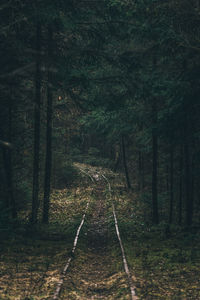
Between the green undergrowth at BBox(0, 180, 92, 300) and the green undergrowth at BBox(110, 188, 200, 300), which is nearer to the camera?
the green undergrowth at BBox(0, 180, 92, 300)

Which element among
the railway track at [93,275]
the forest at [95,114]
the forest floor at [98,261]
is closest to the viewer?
the railway track at [93,275]

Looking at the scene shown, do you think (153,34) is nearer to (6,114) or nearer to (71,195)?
(6,114)

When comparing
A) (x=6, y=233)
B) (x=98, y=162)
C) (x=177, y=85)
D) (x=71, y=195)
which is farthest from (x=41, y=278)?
(x=98, y=162)

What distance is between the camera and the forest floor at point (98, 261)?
6988 millimetres

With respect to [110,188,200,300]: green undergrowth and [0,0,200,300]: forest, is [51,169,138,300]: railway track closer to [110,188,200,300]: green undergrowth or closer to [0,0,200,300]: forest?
[0,0,200,300]: forest

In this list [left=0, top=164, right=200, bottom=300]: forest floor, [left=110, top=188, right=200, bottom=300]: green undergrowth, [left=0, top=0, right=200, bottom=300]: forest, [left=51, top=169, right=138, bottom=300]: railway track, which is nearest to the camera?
[left=51, top=169, right=138, bottom=300]: railway track

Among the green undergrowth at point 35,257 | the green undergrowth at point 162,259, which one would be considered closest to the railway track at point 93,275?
the green undergrowth at point 35,257

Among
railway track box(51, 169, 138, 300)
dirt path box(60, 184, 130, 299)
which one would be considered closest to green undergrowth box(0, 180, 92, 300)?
railway track box(51, 169, 138, 300)

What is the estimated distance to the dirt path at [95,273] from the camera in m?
6.90

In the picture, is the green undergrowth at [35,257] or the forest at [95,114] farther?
the forest at [95,114]

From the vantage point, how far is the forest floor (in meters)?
6.99

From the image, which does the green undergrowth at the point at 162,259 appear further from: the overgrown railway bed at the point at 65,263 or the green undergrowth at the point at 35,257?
the green undergrowth at the point at 35,257

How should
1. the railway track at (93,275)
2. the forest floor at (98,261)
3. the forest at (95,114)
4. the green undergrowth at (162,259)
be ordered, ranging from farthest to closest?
the forest at (95,114)
the green undergrowth at (162,259)
the forest floor at (98,261)
the railway track at (93,275)

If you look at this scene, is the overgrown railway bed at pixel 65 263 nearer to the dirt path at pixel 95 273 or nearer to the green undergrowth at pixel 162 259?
the dirt path at pixel 95 273
